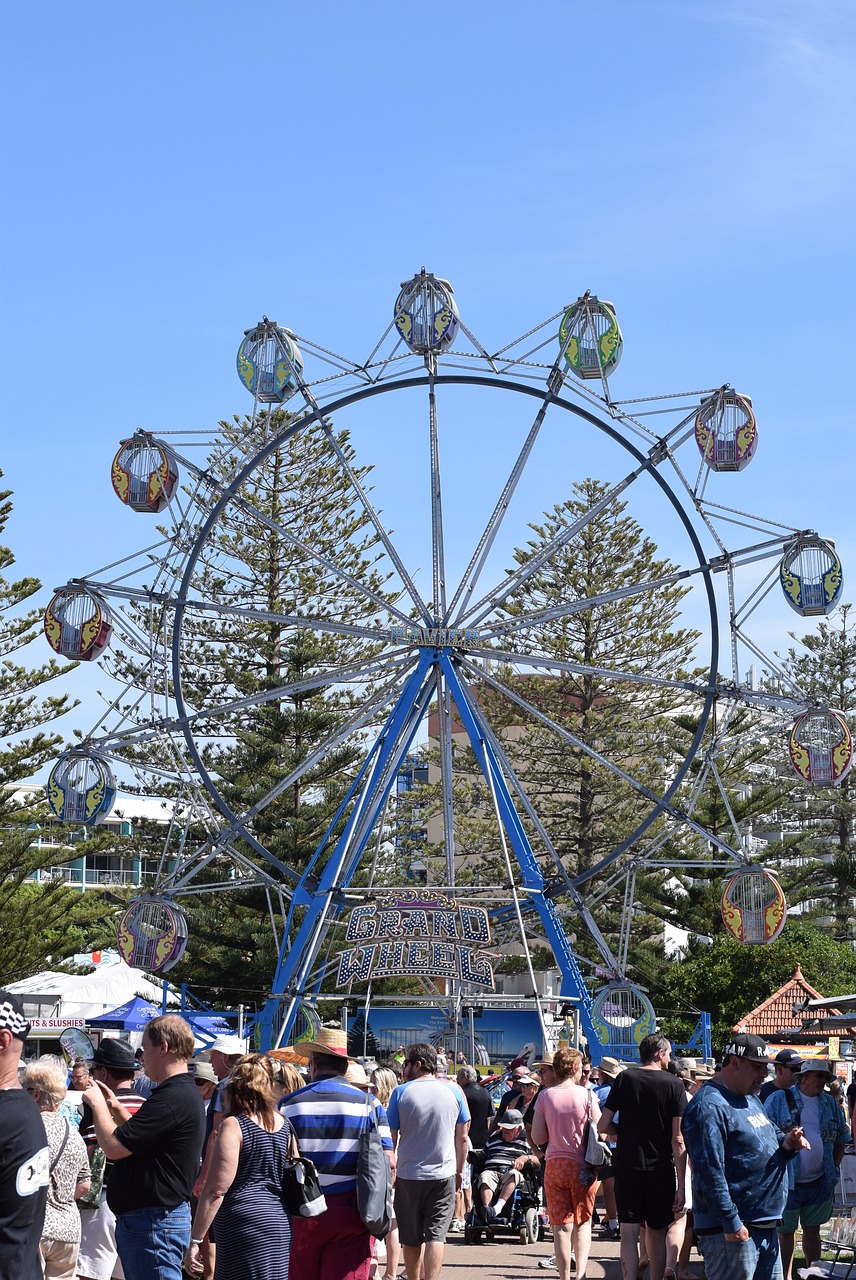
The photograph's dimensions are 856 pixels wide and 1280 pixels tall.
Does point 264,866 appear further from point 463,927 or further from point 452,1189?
point 452,1189

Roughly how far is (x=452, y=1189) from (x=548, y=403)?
12.6 meters

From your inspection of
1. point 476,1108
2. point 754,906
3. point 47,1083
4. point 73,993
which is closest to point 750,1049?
point 47,1083

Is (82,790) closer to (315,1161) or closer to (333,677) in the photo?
(333,677)

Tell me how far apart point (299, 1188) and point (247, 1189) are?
0.61ft

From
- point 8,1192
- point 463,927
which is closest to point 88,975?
point 463,927

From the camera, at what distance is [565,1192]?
361 inches

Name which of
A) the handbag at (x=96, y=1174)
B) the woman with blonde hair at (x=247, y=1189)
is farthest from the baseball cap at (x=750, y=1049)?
the handbag at (x=96, y=1174)

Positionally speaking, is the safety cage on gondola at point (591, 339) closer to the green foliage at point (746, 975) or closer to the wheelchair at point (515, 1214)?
the wheelchair at point (515, 1214)

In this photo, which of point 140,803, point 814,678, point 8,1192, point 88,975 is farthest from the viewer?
point 140,803

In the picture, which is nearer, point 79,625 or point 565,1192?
point 565,1192

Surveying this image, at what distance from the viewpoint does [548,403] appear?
64.7 ft

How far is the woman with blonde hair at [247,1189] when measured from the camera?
5.57m

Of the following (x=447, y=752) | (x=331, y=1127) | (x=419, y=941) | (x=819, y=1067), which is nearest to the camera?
(x=331, y=1127)

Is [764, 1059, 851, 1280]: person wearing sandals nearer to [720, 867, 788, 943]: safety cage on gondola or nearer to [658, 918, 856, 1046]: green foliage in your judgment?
[720, 867, 788, 943]: safety cage on gondola
